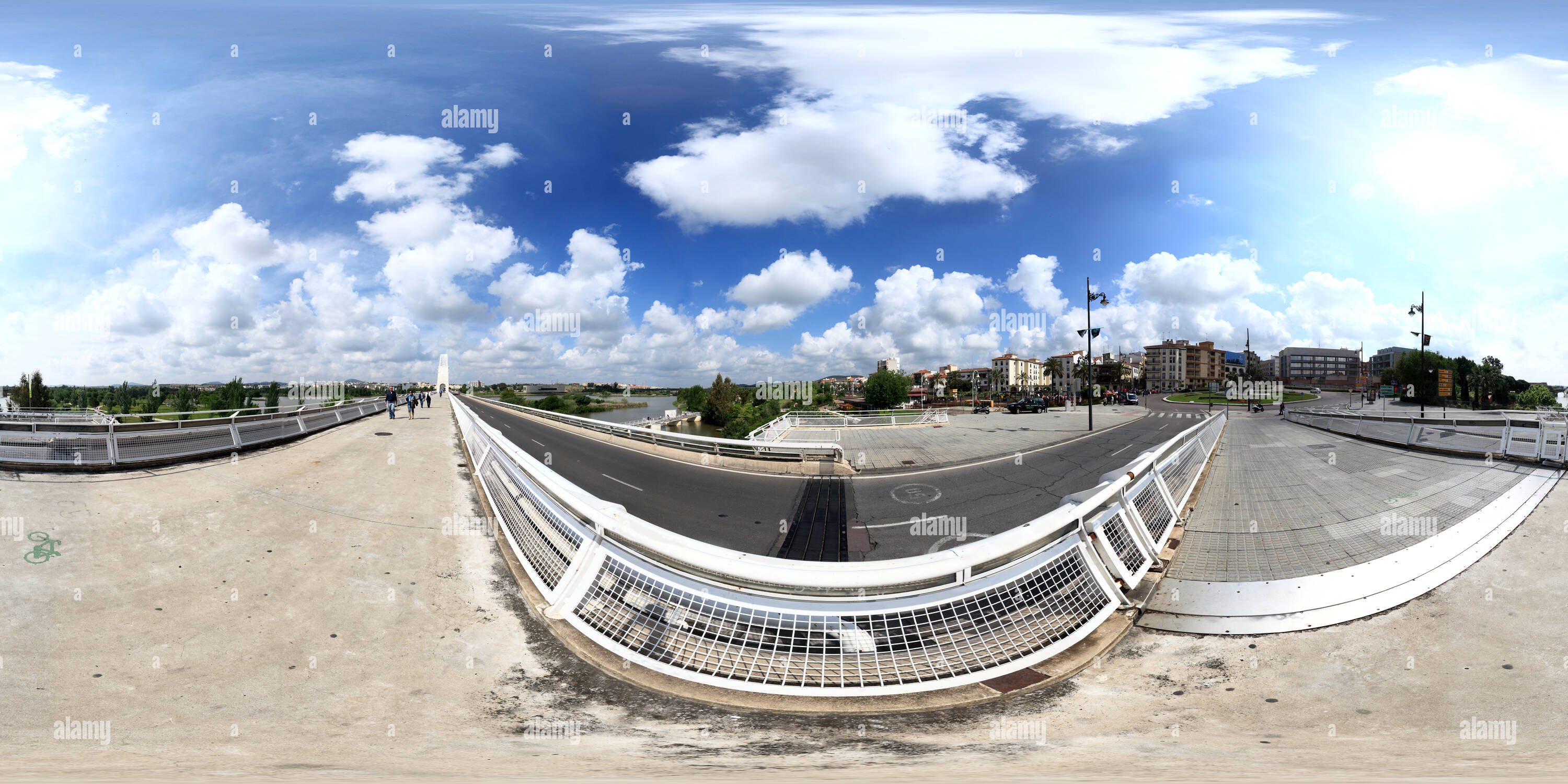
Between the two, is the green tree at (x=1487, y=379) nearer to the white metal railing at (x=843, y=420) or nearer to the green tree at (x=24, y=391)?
the white metal railing at (x=843, y=420)

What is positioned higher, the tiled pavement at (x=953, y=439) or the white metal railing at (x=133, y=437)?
the white metal railing at (x=133, y=437)

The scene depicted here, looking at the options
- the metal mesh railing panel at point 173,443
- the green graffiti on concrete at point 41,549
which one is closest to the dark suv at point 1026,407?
the metal mesh railing panel at point 173,443

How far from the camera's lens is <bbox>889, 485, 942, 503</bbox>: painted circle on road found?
24.8 feet

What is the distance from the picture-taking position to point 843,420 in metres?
20.6

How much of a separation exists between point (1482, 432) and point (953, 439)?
907cm

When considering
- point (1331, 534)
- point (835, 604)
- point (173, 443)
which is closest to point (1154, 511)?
point (1331, 534)

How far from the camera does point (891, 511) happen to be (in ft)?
22.9

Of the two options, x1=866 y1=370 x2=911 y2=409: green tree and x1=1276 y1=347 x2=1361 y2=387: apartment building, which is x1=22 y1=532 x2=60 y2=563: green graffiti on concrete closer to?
x1=866 y1=370 x2=911 y2=409: green tree

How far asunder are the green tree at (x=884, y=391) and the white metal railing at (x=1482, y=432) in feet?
241

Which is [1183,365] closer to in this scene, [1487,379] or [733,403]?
[1487,379]

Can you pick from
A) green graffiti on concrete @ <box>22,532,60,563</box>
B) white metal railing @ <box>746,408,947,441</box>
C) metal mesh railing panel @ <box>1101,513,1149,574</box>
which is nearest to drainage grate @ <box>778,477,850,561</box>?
metal mesh railing panel @ <box>1101,513,1149,574</box>

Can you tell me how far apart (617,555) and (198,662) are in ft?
9.89

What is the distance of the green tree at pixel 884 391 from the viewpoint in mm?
84250

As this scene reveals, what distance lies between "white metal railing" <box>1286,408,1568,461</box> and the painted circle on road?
7.07 metres
